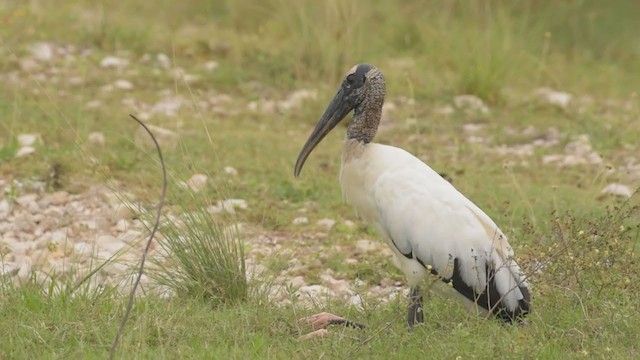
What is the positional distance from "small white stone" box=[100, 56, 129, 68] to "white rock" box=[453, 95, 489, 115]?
286cm

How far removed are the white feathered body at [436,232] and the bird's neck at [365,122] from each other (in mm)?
A: 238

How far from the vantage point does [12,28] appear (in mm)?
11320

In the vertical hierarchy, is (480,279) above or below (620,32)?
above

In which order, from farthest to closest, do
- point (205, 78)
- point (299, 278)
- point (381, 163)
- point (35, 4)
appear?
point (35, 4)
point (205, 78)
point (299, 278)
point (381, 163)

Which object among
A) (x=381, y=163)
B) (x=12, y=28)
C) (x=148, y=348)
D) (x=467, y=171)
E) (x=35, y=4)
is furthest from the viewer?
(x=35, y=4)

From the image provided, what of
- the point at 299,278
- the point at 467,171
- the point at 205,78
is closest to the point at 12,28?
the point at 205,78

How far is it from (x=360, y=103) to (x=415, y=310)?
116 cm

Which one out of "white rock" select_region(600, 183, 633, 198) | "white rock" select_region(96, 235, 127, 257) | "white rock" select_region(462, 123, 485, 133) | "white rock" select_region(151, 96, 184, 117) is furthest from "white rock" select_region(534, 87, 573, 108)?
"white rock" select_region(96, 235, 127, 257)

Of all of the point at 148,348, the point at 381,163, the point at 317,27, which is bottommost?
the point at 317,27

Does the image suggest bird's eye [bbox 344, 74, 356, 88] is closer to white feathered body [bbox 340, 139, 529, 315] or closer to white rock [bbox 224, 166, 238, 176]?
white feathered body [bbox 340, 139, 529, 315]

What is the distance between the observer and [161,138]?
853 cm

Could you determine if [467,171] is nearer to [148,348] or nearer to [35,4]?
[148,348]

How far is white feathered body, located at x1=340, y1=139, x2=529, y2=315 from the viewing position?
5160mm

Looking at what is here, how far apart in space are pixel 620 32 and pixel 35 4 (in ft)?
20.3
